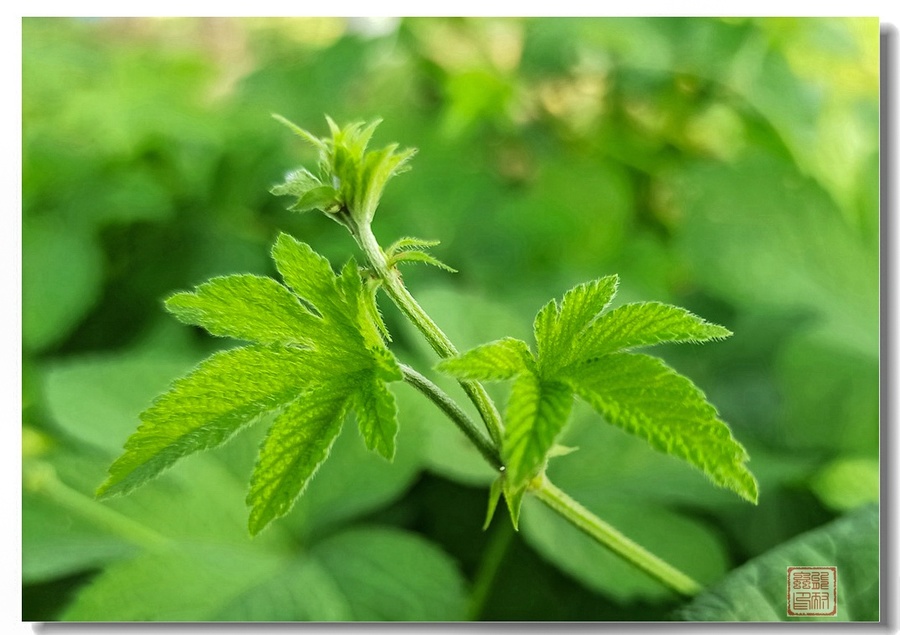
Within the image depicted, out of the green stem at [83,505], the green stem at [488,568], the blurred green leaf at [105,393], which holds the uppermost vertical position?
the blurred green leaf at [105,393]

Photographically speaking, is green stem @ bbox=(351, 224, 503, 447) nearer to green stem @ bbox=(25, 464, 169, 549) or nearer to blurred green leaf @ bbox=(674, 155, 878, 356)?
green stem @ bbox=(25, 464, 169, 549)

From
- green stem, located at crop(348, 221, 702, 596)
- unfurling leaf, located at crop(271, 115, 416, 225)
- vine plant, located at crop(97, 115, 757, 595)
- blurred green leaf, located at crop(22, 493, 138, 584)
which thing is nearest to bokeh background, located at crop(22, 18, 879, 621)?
blurred green leaf, located at crop(22, 493, 138, 584)

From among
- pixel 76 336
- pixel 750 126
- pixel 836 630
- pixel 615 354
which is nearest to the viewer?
pixel 615 354

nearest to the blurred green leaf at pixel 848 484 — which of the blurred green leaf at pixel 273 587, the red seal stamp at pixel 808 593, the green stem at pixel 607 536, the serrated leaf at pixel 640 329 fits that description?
the red seal stamp at pixel 808 593

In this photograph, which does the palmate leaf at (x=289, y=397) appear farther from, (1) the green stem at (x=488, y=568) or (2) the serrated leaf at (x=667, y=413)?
(1) the green stem at (x=488, y=568)

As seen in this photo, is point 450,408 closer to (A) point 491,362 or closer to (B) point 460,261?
(A) point 491,362

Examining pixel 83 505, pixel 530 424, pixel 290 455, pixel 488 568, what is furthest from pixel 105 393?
pixel 530 424

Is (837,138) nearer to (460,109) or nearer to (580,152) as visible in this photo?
(580,152)

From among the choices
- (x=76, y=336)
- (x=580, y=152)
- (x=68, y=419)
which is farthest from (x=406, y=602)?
(x=580, y=152)

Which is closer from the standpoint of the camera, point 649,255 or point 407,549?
point 407,549
